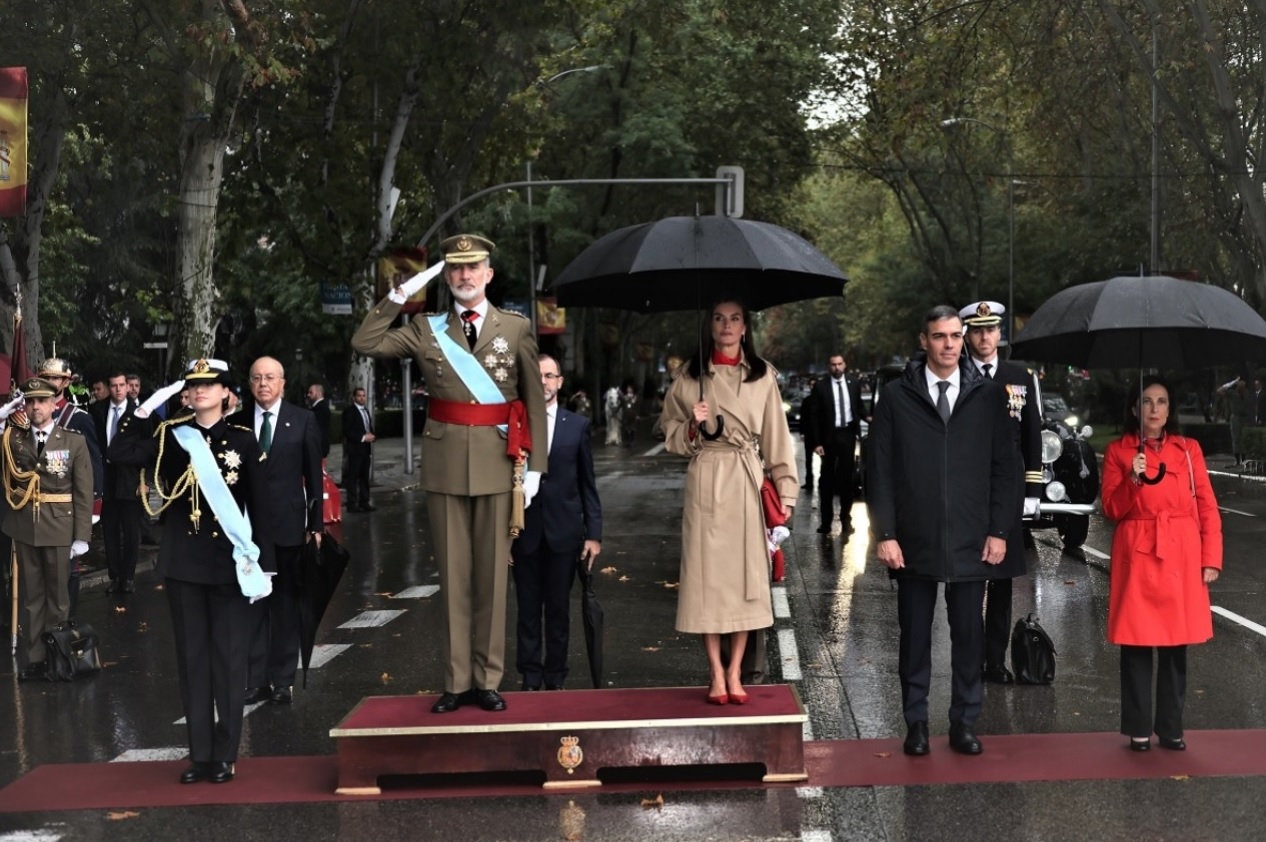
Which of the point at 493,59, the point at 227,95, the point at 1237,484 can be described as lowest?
the point at 1237,484

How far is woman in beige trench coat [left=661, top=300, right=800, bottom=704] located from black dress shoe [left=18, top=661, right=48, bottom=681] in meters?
4.94

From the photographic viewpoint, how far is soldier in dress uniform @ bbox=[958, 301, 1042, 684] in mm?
9159

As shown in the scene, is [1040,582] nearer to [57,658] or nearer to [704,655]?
[704,655]

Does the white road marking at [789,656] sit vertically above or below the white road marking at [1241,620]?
above

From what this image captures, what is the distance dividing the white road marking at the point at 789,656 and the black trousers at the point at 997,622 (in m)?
1.08

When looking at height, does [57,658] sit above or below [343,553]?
below

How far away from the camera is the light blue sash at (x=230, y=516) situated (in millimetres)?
Answer: 7516

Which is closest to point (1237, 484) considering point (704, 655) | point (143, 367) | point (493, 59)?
point (493, 59)

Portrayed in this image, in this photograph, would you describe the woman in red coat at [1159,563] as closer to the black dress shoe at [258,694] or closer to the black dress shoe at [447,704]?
the black dress shoe at [447,704]

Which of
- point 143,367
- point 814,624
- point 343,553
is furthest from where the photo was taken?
point 143,367

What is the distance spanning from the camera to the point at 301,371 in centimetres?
5356

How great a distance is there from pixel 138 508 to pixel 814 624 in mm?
7217

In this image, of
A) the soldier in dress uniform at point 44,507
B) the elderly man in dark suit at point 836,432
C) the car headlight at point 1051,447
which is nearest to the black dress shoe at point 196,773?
the soldier in dress uniform at point 44,507

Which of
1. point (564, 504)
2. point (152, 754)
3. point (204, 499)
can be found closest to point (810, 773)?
point (564, 504)
